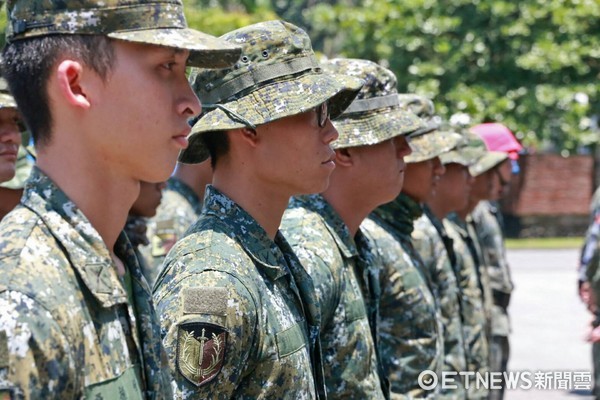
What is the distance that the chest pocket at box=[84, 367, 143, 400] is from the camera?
→ 6.27 ft

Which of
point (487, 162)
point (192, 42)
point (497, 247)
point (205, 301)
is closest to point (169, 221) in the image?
point (205, 301)

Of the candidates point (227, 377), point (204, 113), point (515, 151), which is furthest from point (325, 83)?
point (515, 151)

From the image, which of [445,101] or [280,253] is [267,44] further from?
[445,101]

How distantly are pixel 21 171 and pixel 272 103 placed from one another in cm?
241

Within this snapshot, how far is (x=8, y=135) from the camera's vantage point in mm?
4004

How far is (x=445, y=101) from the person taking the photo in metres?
22.7

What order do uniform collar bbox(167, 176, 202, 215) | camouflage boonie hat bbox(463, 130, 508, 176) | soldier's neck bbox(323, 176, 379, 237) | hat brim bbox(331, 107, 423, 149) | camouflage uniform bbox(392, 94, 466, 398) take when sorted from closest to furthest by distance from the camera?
soldier's neck bbox(323, 176, 379, 237), hat brim bbox(331, 107, 423, 149), camouflage uniform bbox(392, 94, 466, 398), uniform collar bbox(167, 176, 202, 215), camouflage boonie hat bbox(463, 130, 508, 176)

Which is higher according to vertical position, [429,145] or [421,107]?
[421,107]

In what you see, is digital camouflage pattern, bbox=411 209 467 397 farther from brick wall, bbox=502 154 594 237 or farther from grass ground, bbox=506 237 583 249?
brick wall, bbox=502 154 594 237

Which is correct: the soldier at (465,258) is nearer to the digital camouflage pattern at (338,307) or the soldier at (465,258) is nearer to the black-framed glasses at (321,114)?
the digital camouflage pattern at (338,307)

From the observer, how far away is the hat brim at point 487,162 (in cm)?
821

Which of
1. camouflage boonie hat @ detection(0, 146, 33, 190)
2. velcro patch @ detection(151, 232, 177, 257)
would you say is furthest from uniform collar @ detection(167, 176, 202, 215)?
camouflage boonie hat @ detection(0, 146, 33, 190)

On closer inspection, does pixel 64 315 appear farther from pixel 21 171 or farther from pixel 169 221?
pixel 169 221

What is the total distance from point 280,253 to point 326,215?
2.98ft
